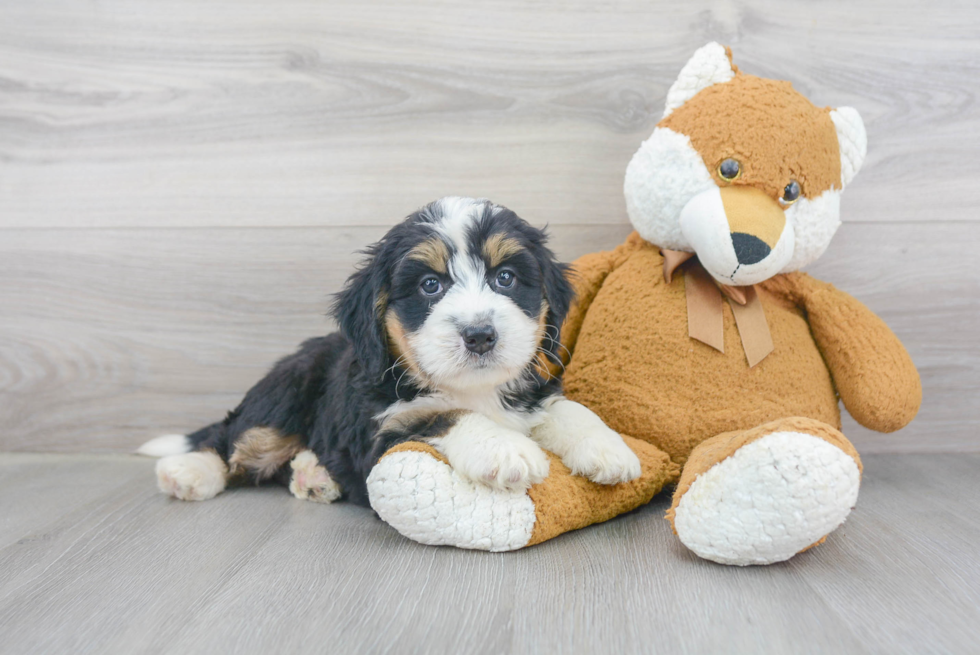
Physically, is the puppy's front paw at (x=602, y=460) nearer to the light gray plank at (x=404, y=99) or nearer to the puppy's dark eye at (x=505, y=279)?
the puppy's dark eye at (x=505, y=279)

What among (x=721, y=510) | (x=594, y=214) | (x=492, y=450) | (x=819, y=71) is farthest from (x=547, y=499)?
(x=819, y=71)

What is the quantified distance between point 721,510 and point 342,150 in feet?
5.40

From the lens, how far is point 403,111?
2271 mm

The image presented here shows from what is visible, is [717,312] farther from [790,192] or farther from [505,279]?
[505,279]

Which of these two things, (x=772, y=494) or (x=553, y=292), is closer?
(x=772, y=494)

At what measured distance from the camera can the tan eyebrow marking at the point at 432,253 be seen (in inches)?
59.4

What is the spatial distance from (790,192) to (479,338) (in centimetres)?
86

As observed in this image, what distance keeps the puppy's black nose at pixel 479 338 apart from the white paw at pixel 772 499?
509mm

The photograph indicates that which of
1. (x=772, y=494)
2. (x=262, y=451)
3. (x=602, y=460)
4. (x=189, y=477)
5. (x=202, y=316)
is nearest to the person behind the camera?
(x=772, y=494)

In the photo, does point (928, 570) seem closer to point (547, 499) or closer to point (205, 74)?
point (547, 499)

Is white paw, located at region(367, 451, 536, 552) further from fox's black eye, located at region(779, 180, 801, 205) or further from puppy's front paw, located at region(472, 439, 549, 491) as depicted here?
fox's black eye, located at region(779, 180, 801, 205)

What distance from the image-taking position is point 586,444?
1.54 metres

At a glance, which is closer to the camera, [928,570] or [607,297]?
[928,570]

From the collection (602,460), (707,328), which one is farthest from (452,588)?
(707,328)
